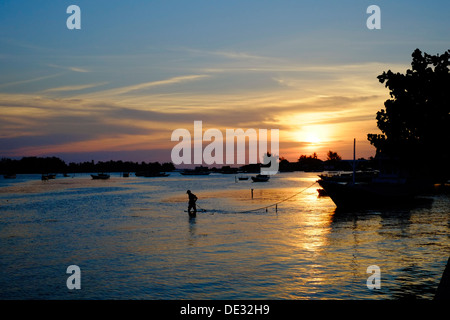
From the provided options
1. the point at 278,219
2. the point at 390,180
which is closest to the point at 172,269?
the point at 278,219

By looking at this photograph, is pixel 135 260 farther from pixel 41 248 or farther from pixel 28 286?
pixel 41 248

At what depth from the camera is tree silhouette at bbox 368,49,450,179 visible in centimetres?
912

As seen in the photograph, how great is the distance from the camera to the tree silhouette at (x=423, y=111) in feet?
29.9

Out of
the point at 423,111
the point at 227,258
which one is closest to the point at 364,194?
the point at 227,258

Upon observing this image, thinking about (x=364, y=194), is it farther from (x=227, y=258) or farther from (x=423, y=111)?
(x=423, y=111)

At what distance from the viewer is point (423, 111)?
946 centimetres

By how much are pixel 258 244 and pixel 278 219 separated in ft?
42.8

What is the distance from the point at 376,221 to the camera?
3183 cm

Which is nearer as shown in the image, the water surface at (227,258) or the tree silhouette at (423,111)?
the tree silhouette at (423,111)

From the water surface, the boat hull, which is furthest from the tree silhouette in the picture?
the boat hull

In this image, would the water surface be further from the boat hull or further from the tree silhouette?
the boat hull

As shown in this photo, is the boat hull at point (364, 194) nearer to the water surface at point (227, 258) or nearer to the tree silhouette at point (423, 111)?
the water surface at point (227, 258)

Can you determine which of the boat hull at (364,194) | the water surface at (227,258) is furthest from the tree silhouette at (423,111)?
the boat hull at (364,194)
